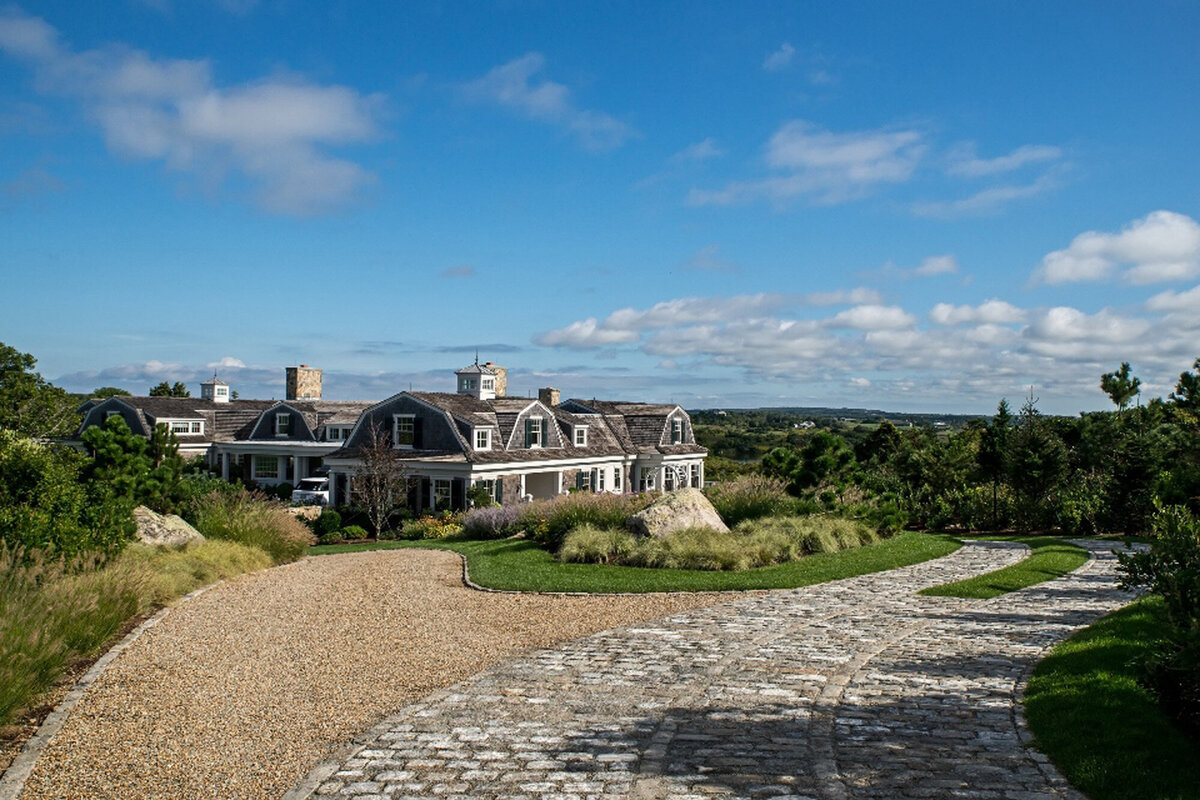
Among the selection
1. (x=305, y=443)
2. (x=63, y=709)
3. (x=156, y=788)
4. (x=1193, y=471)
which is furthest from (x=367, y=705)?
(x=305, y=443)

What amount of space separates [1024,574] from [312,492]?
3192 centimetres

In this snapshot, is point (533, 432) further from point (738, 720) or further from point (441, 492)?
point (738, 720)

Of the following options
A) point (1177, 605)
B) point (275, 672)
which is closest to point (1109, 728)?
point (1177, 605)

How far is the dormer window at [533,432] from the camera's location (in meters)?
37.7

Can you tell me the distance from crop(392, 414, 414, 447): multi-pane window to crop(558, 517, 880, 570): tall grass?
17.6 metres

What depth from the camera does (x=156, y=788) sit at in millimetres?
6293

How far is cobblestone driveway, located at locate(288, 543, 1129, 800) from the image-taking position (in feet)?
20.1

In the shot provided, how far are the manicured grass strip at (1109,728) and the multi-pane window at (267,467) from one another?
4269 cm

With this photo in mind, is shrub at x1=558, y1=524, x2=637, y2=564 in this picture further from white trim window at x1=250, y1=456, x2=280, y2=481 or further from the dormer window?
white trim window at x1=250, y1=456, x2=280, y2=481

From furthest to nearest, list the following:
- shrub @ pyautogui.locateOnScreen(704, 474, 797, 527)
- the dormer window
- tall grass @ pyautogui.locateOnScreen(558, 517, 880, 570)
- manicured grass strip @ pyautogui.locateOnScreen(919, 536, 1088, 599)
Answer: the dormer window, shrub @ pyautogui.locateOnScreen(704, 474, 797, 527), tall grass @ pyautogui.locateOnScreen(558, 517, 880, 570), manicured grass strip @ pyautogui.locateOnScreen(919, 536, 1088, 599)

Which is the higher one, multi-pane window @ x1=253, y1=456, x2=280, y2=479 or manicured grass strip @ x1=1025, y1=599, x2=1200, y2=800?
multi-pane window @ x1=253, y1=456, x2=280, y2=479

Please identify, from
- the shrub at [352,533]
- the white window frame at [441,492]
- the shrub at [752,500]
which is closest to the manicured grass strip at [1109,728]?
the shrub at [752,500]

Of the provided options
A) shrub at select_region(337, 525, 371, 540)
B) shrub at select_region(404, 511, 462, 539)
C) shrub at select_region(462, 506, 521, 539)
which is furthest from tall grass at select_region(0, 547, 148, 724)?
shrub at select_region(337, 525, 371, 540)

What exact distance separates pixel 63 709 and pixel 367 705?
106 inches
